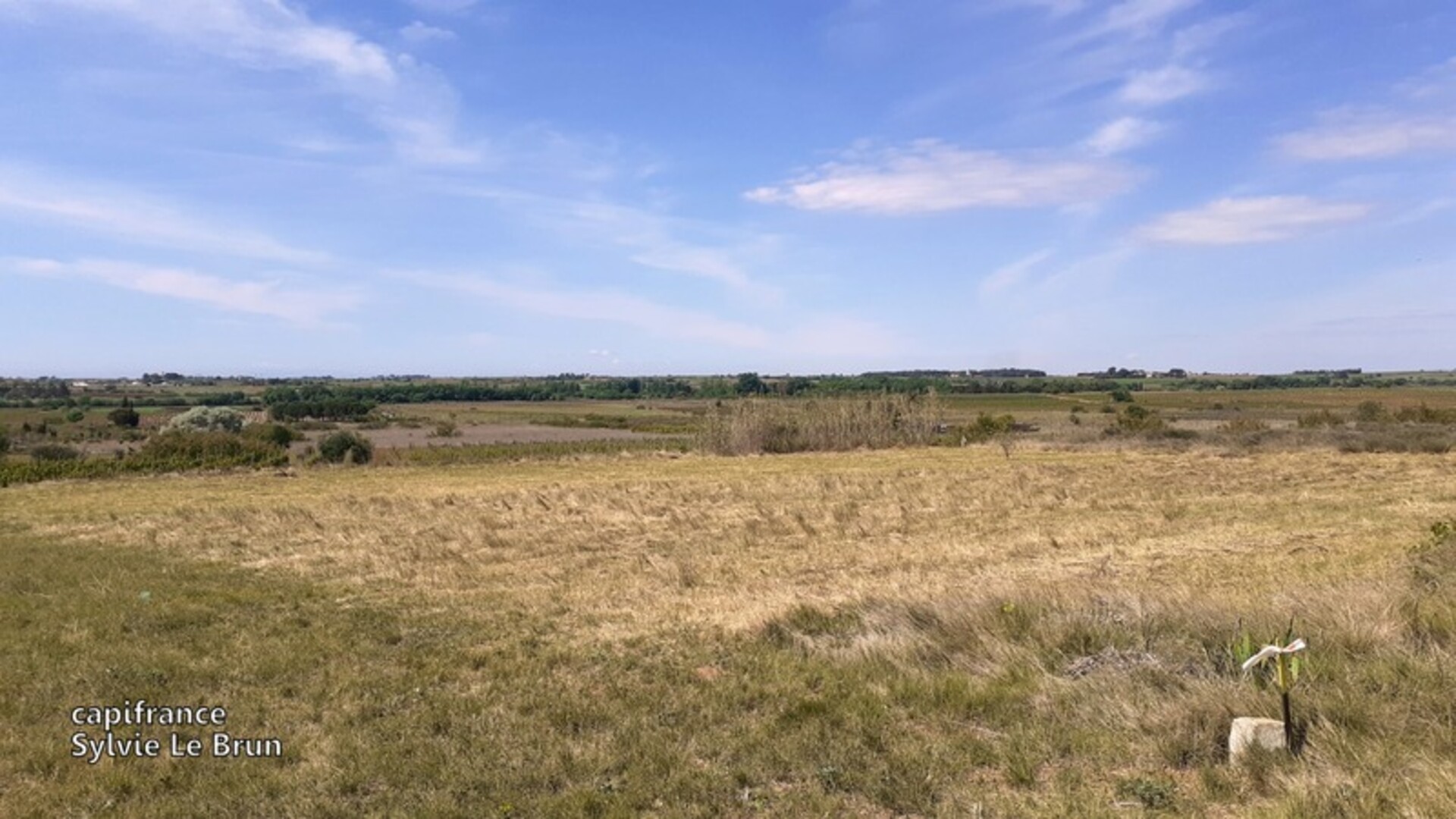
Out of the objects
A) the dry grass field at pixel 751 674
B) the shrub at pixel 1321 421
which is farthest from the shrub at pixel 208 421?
the shrub at pixel 1321 421

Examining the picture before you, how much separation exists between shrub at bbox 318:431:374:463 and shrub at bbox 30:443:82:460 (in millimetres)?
14577

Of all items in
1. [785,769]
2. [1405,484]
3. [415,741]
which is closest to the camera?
[785,769]

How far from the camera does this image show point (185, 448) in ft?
189

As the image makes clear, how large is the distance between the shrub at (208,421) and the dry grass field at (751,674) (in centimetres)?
6334

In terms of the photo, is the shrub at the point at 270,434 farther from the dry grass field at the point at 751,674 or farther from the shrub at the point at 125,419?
the dry grass field at the point at 751,674

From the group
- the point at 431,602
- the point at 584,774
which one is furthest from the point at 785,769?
the point at 431,602

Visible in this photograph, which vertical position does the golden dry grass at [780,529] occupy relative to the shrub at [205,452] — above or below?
above

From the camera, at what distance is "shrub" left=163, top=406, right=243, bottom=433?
7434cm

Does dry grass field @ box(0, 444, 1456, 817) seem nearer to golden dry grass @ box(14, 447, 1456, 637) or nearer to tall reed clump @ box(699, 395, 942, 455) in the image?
golden dry grass @ box(14, 447, 1456, 637)

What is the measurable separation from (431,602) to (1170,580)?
10202 mm

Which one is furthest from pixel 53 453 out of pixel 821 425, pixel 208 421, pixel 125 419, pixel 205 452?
pixel 821 425

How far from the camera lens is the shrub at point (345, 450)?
190 feet

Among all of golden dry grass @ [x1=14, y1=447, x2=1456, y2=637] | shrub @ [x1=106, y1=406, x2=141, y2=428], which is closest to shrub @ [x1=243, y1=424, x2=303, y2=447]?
shrub @ [x1=106, y1=406, x2=141, y2=428]

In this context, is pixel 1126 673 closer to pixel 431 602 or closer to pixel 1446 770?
pixel 1446 770
